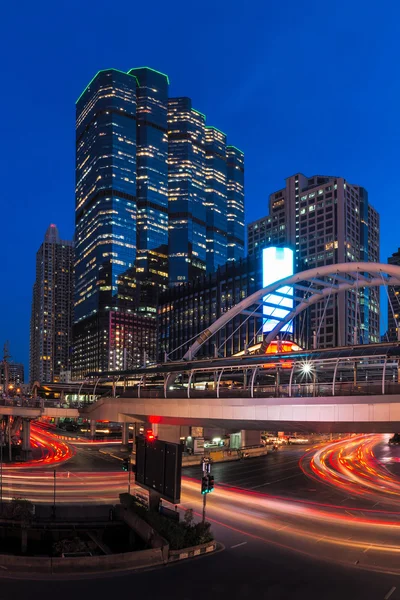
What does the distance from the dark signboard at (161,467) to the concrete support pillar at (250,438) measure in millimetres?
43176

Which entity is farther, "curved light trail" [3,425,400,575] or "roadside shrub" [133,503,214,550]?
"curved light trail" [3,425,400,575]

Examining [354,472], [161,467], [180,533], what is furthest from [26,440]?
[180,533]

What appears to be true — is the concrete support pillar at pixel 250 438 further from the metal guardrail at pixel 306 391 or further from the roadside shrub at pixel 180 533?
the roadside shrub at pixel 180 533

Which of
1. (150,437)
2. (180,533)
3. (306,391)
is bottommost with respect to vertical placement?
(180,533)

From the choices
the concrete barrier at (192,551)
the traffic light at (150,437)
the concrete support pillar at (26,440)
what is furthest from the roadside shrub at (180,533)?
the concrete support pillar at (26,440)

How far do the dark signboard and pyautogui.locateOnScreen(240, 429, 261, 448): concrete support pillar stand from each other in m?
43.2

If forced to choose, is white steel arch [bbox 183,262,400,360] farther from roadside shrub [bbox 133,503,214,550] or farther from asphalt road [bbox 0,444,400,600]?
roadside shrub [bbox 133,503,214,550]

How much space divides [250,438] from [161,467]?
153ft

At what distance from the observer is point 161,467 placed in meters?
29.4

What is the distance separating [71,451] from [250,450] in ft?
70.4

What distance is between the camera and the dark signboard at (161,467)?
2803 cm

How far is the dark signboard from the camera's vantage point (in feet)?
92.0

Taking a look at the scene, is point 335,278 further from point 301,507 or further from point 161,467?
point 161,467

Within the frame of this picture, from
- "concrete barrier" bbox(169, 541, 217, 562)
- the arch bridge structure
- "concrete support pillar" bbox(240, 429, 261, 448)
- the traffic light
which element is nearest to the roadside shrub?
"concrete barrier" bbox(169, 541, 217, 562)
